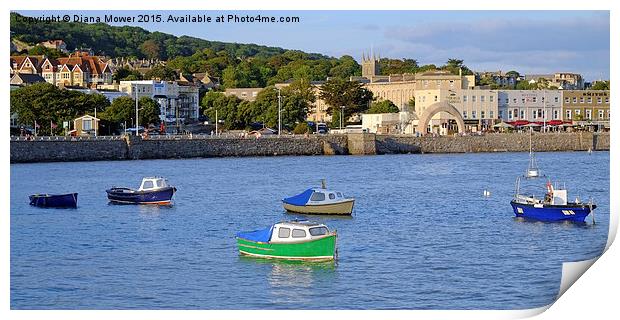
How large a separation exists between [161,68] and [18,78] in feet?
43.9

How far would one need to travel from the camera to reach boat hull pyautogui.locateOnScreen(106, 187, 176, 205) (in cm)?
2008

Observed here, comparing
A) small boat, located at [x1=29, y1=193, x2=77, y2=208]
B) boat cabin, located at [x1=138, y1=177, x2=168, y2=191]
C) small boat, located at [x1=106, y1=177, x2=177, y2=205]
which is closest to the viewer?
small boat, located at [x1=29, y1=193, x2=77, y2=208]

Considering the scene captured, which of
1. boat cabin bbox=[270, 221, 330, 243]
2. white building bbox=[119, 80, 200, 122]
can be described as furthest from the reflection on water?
white building bbox=[119, 80, 200, 122]

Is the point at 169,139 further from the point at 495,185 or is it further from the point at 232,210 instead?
the point at 232,210

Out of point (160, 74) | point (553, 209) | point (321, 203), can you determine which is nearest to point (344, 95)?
point (160, 74)

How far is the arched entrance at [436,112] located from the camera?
43281 mm

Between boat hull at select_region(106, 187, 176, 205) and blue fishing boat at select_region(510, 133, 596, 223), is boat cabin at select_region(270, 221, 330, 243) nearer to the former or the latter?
blue fishing boat at select_region(510, 133, 596, 223)

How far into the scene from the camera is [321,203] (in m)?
17.8

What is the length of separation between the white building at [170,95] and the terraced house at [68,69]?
1094mm

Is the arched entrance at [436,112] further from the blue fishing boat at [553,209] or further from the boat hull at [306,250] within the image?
the boat hull at [306,250]

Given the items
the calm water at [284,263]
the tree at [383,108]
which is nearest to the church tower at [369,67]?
the tree at [383,108]

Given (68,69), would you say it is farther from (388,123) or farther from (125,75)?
(388,123)

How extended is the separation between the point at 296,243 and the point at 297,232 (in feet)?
0.58

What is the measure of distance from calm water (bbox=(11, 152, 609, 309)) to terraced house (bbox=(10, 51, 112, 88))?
18227mm
